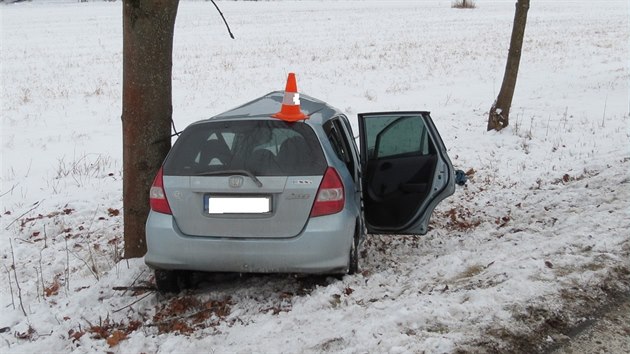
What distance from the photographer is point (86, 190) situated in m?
7.82

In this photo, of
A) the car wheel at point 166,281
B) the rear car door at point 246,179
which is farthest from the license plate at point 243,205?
the car wheel at point 166,281

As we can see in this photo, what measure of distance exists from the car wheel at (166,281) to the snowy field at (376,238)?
0.08m

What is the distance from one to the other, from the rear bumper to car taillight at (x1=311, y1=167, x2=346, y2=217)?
5cm

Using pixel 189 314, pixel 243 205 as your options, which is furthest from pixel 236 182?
pixel 189 314

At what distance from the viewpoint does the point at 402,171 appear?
5688 mm

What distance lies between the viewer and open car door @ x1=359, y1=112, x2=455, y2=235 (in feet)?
17.6

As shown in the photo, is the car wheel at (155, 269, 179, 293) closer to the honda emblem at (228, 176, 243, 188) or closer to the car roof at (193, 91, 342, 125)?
the honda emblem at (228, 176, 243, 188)

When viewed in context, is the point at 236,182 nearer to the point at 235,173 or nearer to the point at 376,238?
the point at 235,173

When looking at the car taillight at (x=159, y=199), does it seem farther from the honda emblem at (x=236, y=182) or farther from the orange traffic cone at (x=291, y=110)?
the orange traffic cone at (x=291, y=110)

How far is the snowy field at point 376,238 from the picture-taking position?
3.59 metres

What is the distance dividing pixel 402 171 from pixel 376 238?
2.80 ft

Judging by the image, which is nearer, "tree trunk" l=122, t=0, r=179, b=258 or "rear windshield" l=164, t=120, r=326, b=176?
"rear windshield" l=164, t=120, r=326, b=176

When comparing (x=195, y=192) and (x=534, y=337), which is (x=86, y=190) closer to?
(x=195, y=192)

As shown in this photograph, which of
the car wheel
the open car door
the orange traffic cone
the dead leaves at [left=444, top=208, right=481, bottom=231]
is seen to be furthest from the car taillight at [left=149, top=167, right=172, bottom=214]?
the dead leaves at [left=444, top=208, right=481, bottom=231]
